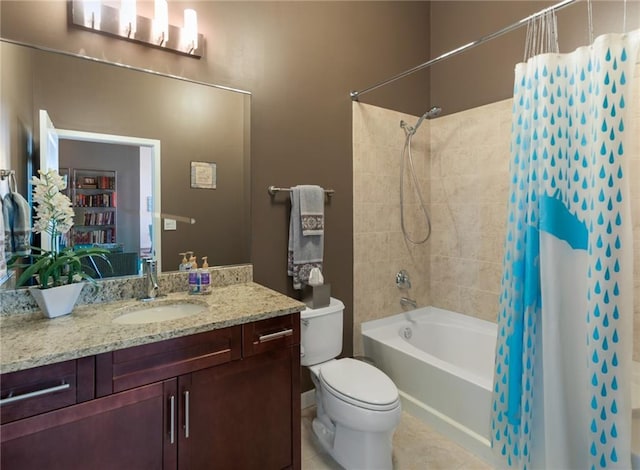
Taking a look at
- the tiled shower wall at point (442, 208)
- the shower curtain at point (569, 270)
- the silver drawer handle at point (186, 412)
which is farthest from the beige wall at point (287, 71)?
the shower curtain at point (569, 270)

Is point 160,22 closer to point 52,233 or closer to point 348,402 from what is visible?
point 52,233

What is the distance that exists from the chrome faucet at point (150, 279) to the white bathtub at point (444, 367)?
4.95 ft

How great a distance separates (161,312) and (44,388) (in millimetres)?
600

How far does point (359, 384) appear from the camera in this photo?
5.72 ft

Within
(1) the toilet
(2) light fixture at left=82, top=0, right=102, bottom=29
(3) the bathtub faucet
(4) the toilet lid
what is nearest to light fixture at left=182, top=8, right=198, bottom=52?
(2) light fixture at left=82, top=0, right=102, bottom=29

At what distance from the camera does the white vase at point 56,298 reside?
132 cm

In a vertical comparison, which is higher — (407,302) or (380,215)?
(380,215)

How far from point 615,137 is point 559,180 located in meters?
0.22

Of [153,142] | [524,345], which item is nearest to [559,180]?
[524,345]

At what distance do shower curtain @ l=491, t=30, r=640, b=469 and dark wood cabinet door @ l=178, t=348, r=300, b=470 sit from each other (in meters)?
0.97

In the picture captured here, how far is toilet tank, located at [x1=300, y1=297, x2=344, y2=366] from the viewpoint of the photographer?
1.99 metres

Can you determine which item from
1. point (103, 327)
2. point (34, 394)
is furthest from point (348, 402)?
point (34, 394)

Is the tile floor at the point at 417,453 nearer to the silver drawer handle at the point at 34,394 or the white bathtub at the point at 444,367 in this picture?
the white bathtub at the point at 444,367

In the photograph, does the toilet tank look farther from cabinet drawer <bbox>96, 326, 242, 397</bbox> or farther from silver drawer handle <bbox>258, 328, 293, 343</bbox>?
cabinet drawer <bbox>96, 326, 242, 397</bbox>
